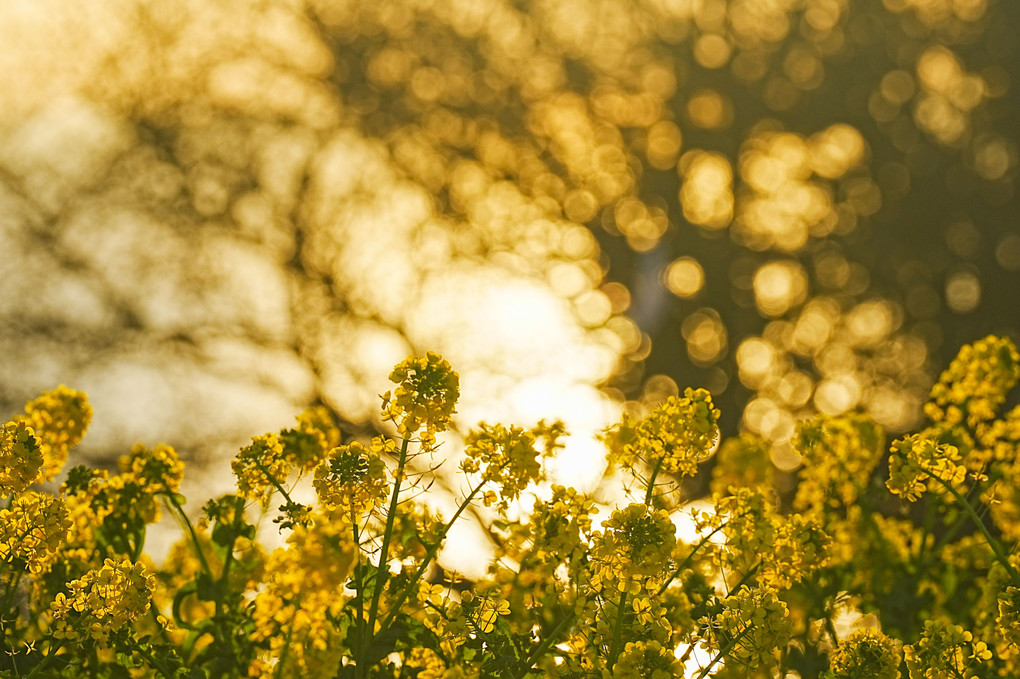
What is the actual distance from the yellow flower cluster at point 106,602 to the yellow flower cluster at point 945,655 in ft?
3.75

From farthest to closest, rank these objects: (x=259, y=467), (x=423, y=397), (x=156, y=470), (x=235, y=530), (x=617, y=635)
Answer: (x=156, y=470)
(x=235, y=530)
(x=259, y=467)
(x=423, y=397)
(x=617, y=635)

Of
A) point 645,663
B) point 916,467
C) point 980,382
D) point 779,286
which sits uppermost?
point 779,286

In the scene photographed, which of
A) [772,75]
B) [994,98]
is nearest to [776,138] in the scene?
[772,75]

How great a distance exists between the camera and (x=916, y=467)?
1608 mm

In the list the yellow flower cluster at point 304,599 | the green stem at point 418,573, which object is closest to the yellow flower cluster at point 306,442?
the yellow flower cluster at point 304,599

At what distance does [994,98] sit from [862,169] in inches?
37.1

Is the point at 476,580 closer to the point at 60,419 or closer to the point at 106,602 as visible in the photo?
the point at 106,602

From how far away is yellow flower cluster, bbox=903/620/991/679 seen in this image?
4.66ft

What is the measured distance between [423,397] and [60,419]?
1.09 m

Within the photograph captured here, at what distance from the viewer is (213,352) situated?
5152mm

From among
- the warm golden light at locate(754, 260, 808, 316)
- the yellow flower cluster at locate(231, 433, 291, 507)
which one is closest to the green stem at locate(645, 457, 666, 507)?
the yellow flower cluster at locate(231, 433, 291, 507)

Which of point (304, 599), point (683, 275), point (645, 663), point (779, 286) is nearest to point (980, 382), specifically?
point (645, 663)

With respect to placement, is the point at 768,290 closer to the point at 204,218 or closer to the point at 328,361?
the point at 328,361

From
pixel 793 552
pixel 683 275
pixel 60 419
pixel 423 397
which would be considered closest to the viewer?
pixel 423 397
